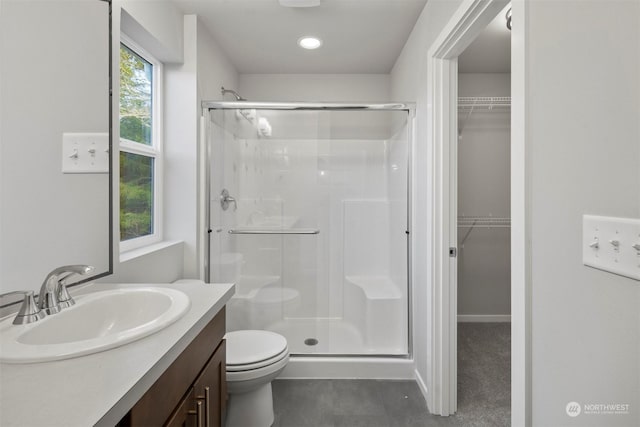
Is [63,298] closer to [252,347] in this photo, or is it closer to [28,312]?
[28,312]

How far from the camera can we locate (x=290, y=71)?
2.95m

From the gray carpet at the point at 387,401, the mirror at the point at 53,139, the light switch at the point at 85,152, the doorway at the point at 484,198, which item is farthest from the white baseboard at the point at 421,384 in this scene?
the light switch at the point at 85,152

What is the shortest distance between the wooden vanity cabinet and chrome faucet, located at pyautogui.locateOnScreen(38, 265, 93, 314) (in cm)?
41

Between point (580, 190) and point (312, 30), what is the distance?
6.64ft

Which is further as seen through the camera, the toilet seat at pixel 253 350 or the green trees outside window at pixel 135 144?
the green trees outside window at pixel 135 144

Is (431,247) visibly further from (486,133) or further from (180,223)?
(486,133)

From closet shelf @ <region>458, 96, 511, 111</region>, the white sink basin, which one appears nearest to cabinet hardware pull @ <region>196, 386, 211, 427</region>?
the white sink basin

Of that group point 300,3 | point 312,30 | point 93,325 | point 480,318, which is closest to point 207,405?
point 93,325

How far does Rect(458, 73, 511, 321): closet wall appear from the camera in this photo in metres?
3.00

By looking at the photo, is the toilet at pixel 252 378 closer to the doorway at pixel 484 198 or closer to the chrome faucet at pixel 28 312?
the chrome faucet at pixel 28 312

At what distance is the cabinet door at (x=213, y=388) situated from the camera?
963 millimetres

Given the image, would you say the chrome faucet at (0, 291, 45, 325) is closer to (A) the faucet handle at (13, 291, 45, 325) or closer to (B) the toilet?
(A) the faucet handle at (13, 291, 45, 325)

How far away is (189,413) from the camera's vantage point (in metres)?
0.87

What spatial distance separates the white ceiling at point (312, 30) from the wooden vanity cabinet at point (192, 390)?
1853mm
